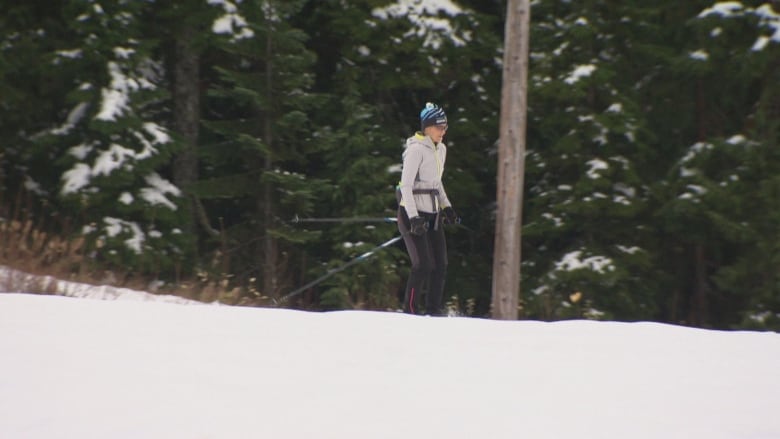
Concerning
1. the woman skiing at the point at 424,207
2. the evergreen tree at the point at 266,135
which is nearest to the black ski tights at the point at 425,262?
the woman skiing at the point at 424,207

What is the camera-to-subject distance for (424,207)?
277 inches

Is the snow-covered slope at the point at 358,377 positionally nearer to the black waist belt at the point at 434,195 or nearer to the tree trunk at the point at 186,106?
the black waist belt at the point at 434,195

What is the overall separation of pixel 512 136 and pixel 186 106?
7.93m

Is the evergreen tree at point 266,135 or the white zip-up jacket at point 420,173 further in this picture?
the evergreen tree at point 266,135

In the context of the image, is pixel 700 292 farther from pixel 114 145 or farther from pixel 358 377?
pixel 358 377

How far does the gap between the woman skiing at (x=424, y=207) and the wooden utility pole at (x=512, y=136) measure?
215cm

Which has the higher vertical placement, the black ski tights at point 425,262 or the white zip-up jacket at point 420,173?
the white zip-up jacket at point 420,173

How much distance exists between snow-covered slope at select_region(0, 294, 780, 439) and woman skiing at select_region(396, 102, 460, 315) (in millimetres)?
1606

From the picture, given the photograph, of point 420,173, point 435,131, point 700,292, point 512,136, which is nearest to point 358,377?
point 420,173

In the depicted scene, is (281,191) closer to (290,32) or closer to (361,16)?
(290,32)

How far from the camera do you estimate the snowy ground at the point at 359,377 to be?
3584 millimetres

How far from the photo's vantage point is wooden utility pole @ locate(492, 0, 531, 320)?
9172 millimetres

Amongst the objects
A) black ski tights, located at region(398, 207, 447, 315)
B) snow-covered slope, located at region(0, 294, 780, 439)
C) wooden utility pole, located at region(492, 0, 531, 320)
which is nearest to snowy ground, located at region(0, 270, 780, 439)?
snow-covered slope, located at region(0, 294, 780, 439)

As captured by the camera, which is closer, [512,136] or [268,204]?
[512,136]
